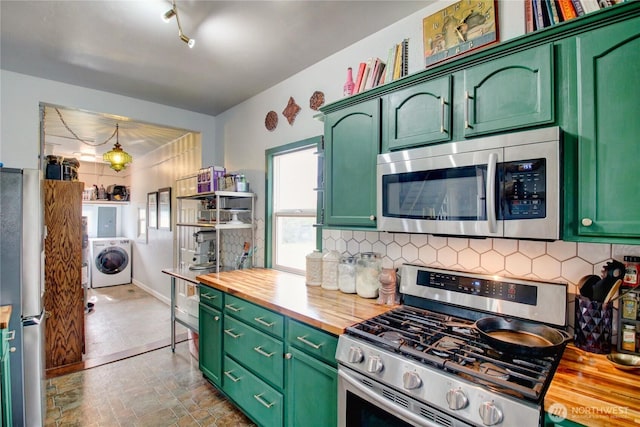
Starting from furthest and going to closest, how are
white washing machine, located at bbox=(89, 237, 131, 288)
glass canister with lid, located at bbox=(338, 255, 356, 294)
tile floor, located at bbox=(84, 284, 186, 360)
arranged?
white washing machine, located at bbox=(89, 237, 131, 288)
tile floor, located at bbox=(84, 284, 186, 360)
glass canister with lid, located at bbox=(338, 255, 356, 294)

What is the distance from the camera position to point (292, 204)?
9.79 ft

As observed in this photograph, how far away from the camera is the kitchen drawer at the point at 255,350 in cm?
184

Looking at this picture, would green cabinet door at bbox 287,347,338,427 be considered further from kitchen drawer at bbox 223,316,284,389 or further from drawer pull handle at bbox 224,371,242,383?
drawer pull handle at bbox 224,371,242,383

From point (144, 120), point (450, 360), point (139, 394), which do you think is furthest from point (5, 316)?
point (144, 120)

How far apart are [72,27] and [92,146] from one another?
4147 millimetres

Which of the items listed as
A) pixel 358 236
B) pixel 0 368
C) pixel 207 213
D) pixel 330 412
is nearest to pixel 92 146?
pixel 207 213

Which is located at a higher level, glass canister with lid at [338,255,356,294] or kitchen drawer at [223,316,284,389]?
glass canister with lid at [338,255,356,294]

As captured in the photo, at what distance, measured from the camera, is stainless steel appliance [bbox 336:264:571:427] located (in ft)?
3.28

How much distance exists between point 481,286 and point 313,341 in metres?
0.90

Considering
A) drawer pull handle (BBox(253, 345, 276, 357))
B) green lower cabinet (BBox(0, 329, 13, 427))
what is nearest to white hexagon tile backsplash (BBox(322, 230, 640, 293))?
drawer pull handle (BBox(253, 345, 276, 357))

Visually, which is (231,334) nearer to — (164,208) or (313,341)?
(313,341)

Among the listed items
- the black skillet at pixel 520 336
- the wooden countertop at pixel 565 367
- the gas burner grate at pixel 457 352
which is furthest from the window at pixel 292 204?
the black skillet at pixel 520 336

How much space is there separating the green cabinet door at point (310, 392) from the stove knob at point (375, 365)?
0.29 m

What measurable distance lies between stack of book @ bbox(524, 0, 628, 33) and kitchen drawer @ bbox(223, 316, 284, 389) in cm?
204
